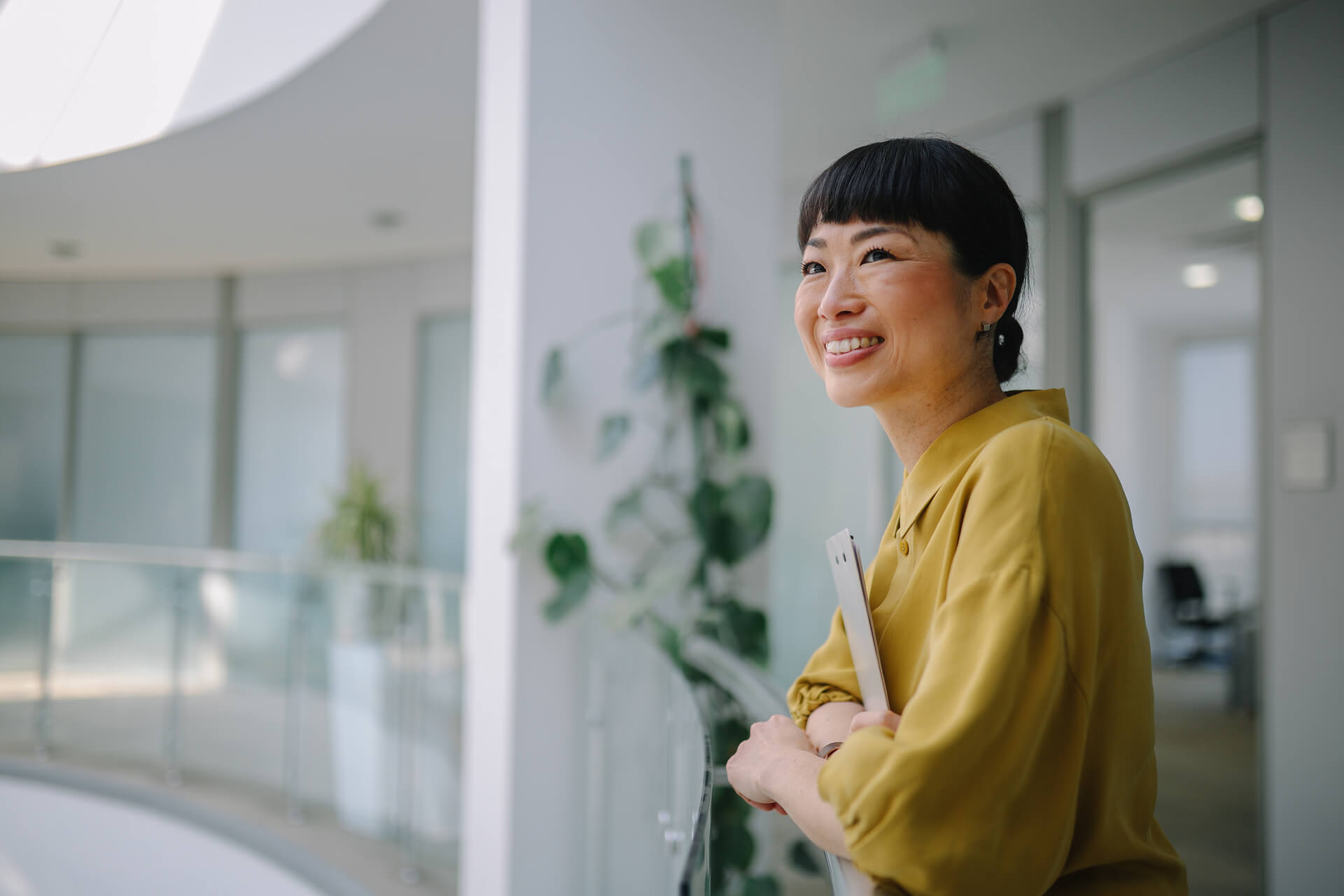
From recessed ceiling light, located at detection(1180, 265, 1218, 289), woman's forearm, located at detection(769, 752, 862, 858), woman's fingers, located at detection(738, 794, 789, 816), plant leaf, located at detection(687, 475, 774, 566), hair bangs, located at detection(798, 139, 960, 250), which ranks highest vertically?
recessed ceiling light, located at detection(1180, 265, 1218, 289)

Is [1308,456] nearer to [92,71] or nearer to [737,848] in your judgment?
[737,848]

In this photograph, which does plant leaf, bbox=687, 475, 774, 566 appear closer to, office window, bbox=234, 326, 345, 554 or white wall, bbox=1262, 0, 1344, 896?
white wall, bbox=1262, 0, 1344, 896

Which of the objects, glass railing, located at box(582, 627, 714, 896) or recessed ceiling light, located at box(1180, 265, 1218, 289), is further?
recessed ceiling light, located at box(1180, 265, 1218, 289)

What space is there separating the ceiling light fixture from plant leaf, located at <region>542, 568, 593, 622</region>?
138 inches

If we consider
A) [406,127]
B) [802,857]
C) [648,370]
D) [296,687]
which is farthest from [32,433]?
[802,857]

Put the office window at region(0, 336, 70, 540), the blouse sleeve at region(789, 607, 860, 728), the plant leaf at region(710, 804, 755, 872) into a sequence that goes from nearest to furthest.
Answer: the blouse sleeve at region(789, 607, 860, 728) < the plant leaf at region(710, 804, 755, 872) < the office window at region(0, 336, 70, 540)

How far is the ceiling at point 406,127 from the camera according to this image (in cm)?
332

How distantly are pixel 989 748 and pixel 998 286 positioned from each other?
438 mm

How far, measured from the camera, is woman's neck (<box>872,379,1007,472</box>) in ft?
2.94

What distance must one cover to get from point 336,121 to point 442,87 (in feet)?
2.29

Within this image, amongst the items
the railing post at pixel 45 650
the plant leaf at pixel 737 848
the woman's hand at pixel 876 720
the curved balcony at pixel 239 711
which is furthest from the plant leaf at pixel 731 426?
the railing post at pixel 45 650

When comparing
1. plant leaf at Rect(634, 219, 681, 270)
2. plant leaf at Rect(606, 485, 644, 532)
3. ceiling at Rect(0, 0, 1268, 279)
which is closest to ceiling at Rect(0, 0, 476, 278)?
ceiling at Rect(0, 0, 1268, 279)

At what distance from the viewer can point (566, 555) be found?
2709mm

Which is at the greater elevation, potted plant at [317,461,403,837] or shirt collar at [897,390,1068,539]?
shirt collar at [897,390,1068,539]
